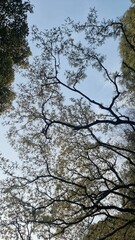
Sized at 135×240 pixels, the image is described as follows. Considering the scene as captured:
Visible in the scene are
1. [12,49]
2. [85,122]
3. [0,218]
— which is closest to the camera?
[12,49]

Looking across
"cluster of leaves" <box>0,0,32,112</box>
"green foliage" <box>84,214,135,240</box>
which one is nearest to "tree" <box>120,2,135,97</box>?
"cluster of leaves" <box>0,0,32,112</box>

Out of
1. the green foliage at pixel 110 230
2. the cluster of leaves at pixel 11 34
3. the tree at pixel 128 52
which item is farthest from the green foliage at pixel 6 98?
the green foliage at pixel 110 230

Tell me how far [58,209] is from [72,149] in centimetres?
291

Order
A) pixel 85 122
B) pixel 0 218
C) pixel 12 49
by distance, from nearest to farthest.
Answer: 1. pixel 12 49
2. pixel 0 218
3. pixel 85 122

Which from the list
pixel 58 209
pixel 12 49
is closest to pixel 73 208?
pixel 58 209

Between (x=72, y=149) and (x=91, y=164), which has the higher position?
(x=72, y=149)

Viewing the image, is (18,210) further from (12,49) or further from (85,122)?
(12,49)

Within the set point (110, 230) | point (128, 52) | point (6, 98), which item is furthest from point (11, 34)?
point (110, 230)

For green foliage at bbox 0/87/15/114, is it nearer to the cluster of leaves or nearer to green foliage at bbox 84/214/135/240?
the cluster of leaves

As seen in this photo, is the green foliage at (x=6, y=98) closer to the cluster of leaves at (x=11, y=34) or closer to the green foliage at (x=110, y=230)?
the cluster of leaves at (x=11, y=34)

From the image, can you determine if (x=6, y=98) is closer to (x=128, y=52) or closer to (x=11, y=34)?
(x=11, y=34)

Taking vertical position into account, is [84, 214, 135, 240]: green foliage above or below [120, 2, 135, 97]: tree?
below

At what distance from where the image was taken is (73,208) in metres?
13.4

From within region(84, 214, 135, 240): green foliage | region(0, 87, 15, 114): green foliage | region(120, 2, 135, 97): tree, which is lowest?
region(84, 214, 135, 240): green foliage
